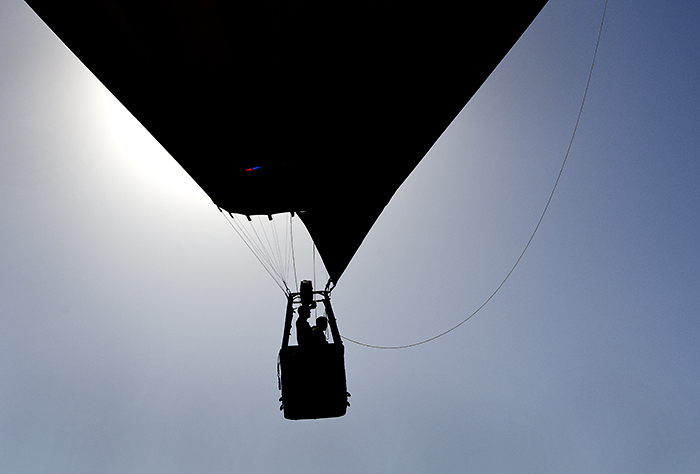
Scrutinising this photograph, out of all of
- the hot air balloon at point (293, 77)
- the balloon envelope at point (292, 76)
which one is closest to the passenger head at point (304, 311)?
the hot air balloon at point (293, 77)

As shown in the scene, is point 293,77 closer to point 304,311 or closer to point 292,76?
point 292,76

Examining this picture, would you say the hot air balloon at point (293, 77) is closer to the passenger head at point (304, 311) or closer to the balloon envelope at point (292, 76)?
the balloon envelope at point (292, 76)

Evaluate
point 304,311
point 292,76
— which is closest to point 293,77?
point 292,76

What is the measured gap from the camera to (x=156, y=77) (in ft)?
23.2

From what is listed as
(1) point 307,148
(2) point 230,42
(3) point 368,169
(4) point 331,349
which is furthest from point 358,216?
(2) point 230,42

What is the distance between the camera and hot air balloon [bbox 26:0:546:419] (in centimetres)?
582

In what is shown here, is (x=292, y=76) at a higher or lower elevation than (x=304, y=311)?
higher

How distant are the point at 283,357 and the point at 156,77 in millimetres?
5717

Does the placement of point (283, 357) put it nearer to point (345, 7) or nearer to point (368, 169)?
point (368, 169)

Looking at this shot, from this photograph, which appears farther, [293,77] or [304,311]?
[304,311]

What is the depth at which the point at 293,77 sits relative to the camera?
7.41 m

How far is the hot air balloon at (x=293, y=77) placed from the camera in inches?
229

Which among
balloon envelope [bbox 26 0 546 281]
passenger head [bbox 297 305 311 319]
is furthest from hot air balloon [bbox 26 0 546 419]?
passenger head [bbox 297 305 311 319]

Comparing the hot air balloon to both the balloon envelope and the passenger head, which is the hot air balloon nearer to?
the balloon envelope
